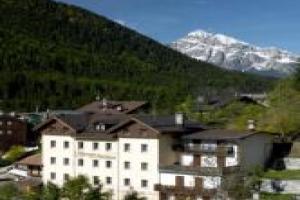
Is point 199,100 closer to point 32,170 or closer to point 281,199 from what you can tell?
point 32,170

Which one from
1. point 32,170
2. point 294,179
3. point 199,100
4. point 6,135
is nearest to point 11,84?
point 6,135

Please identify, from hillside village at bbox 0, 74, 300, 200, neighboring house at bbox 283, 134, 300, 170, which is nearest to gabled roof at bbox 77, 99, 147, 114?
hillside village at bbox 0, 74, 300, 200

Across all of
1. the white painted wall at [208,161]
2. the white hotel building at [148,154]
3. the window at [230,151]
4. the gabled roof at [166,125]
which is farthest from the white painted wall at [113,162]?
the window at [230,151]

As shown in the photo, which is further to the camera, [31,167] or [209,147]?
[31,167]

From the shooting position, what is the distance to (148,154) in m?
67.1

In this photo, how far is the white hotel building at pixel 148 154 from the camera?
63.8 meters

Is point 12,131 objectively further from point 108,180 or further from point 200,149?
point 200,149

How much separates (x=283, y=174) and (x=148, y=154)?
39.2ft

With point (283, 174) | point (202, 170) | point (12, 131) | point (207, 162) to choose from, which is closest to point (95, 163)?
point (207, 162)

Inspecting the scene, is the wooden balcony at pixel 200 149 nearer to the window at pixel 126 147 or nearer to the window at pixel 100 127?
the window at pixel 126 147

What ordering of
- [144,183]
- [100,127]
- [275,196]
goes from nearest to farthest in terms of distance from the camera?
[275,196], [144,183], [100,127]

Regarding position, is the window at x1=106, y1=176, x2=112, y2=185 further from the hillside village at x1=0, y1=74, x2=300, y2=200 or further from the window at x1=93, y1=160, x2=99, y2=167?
the window at x1=93, y1=160, x2=99, y2=167

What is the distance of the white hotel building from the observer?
209 feet

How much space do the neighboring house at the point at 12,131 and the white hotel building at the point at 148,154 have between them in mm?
51695
